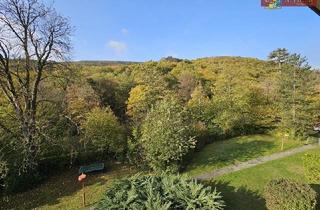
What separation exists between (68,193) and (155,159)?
4.61 metres

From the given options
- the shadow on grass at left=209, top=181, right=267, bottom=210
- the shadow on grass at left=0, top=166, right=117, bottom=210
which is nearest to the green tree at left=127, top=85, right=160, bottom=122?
the shadow on grass at left=0, top=166, right=117, bottom=210

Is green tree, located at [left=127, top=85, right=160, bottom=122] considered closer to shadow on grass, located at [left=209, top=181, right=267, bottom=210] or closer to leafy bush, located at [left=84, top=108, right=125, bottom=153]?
leafy bush, located at [left=84, top=108, right=125, bottom=153]

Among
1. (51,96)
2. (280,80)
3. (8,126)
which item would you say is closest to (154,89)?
(51,96)

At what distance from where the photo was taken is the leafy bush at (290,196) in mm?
10602

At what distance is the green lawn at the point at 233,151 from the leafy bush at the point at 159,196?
5.89m

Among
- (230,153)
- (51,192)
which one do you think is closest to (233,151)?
(230,153)

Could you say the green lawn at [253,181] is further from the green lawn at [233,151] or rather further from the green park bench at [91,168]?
the green park bench at [91,168]

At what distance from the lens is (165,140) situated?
613 inches

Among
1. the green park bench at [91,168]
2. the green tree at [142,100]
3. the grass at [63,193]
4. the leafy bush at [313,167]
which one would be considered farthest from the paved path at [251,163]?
the green tree at [142,100]

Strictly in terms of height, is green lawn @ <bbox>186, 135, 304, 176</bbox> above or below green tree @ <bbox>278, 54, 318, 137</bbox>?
below

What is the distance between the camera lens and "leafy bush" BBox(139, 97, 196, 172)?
15570mm

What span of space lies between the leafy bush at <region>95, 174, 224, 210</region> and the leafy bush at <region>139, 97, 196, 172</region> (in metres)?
4.43

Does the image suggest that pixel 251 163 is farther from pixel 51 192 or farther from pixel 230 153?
pixel 51 192

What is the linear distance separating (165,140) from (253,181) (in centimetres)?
495
